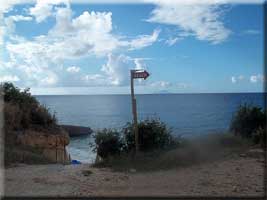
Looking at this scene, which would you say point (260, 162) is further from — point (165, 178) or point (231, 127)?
point (231, 127)

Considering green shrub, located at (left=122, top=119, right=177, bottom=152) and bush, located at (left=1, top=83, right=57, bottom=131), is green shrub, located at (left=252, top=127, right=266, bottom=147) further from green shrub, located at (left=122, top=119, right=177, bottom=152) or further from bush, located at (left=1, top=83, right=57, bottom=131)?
bush, located at (left=1, top=83, right=57, bottom=131)

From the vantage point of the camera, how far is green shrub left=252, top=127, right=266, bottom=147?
9195mm

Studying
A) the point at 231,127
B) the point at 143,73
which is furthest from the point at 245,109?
the point at 143,73

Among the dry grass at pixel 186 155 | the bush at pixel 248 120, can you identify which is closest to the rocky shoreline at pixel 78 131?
the bush at pixel 248 120

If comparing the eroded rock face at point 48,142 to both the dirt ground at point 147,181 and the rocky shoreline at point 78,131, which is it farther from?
the rocky shoreline at point 78,131

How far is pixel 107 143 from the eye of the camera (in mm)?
9219

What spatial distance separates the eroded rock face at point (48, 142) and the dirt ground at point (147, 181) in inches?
156

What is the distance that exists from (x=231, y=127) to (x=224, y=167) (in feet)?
11.7

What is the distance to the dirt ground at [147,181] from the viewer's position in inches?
230

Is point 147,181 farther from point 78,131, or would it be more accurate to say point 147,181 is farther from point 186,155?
point 78,131

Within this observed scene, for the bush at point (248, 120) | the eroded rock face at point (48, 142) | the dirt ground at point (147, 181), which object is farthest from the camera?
the eroded rock face at point (48, 142)

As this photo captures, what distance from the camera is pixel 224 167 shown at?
24.3ft

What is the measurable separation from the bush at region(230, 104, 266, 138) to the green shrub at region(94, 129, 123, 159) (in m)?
3.26

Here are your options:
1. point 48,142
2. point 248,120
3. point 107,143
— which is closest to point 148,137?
point 107,143
